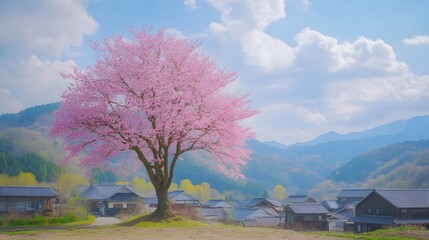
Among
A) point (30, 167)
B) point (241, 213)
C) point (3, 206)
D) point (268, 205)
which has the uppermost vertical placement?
point (30, 167)

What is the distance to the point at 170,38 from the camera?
20859 millimetres

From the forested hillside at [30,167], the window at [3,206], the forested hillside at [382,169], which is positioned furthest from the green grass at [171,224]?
the forested hillside at [382,169]

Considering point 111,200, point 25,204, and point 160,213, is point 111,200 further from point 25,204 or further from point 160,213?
point 160,213

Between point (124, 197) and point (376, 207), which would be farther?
point (124, 197)

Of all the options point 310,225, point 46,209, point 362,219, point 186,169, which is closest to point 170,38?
point 46,209

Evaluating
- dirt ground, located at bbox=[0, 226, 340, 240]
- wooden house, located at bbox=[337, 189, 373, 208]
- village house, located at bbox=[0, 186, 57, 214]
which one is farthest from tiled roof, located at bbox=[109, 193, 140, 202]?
dirt ground, located at bbox=[0, 226, 340, 240]

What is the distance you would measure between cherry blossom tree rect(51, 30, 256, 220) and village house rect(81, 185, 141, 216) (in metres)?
39.7

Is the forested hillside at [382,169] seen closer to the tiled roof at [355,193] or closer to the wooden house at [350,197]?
the tiled roof at [355,193]

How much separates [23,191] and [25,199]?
788mm

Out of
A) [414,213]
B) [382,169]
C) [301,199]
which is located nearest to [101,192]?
[301,199]

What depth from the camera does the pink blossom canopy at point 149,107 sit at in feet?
63.0

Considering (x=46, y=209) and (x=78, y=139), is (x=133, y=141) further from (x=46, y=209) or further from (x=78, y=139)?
(x=46, y=209)

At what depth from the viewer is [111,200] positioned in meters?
60.5

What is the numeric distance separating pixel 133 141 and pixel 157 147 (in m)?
1.72
